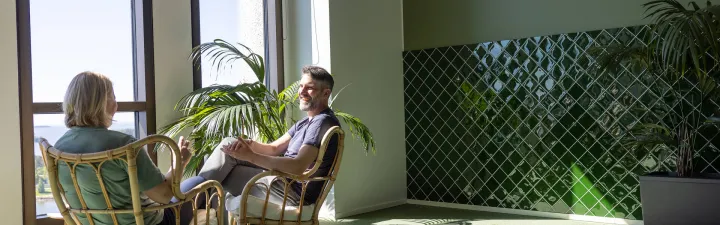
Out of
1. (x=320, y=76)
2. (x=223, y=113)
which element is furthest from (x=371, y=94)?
(x=320, y=76)

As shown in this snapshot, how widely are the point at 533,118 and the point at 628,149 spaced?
699mm

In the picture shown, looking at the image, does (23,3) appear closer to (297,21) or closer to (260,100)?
(260,100)

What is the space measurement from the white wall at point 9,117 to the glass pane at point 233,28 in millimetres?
1246

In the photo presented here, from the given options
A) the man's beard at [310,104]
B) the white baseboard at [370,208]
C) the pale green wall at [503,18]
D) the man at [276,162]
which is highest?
the pale green wall at [503,18]

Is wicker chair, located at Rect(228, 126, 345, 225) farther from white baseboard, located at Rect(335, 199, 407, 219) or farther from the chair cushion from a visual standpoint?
white baseboard, located at Rect(335, 199, 407, 219)

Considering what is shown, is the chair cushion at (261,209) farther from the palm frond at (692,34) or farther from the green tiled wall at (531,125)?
the green tiled wall at (531,125)

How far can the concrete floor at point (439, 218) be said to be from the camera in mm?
4711

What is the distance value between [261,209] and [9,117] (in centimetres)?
153

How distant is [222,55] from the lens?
462 centimetres

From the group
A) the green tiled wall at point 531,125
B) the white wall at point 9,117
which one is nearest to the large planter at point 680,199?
the green tiled wall at point 531,125

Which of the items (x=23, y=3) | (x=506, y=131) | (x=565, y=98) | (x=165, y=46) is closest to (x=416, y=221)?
(x=506, y=131)

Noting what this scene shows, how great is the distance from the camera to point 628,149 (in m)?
4.49

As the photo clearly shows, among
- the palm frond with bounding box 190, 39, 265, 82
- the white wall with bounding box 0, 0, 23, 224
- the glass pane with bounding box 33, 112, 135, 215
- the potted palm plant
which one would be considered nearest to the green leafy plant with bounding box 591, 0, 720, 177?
the potted palm plant

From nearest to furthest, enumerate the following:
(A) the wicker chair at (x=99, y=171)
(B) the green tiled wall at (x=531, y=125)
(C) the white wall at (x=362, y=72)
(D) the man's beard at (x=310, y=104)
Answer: (A) the wicker chair at (x=99, y=171), (D) the man's beard at (x=310, y=104), (B) the green tiled wall at (x=531, y=125), (C) the white wall at (x=362, y=72)
